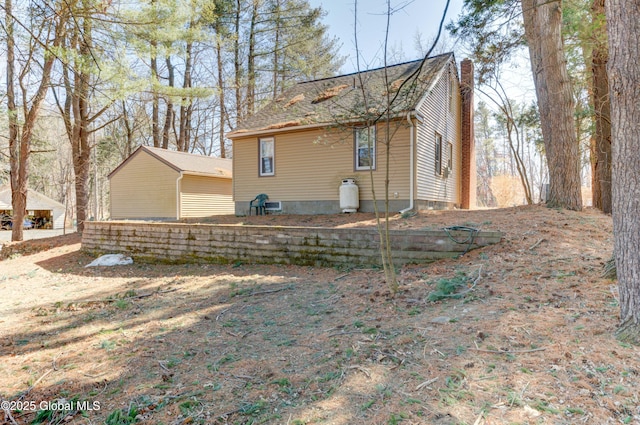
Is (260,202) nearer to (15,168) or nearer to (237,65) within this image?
(15,168)

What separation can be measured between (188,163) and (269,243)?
411 inches

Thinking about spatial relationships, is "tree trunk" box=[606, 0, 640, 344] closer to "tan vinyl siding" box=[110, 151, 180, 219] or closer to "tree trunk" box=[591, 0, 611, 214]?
"tree trunk" box=[591, 0, 611, 214]

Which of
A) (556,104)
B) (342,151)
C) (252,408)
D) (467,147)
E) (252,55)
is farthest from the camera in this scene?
(252,55)

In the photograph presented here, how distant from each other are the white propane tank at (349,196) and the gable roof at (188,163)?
25.0ft

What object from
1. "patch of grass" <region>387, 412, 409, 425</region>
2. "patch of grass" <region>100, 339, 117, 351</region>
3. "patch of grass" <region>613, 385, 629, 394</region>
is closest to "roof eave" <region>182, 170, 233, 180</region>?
"patch of grass" <region>100, 339, 117, 351</region>

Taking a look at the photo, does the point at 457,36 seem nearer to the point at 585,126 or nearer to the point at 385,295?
the point at 585,126

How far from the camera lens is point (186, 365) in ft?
9.34

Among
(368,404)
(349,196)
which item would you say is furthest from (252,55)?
(368,404)

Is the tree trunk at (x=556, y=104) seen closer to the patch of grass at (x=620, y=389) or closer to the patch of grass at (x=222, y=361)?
the patch of grass at (x=620, y=389)

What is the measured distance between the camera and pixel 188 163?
15227 mm

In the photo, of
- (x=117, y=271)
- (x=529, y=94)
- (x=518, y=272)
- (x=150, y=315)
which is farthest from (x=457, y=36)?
(x=117, y=271)

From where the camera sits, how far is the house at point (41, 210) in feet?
89.2

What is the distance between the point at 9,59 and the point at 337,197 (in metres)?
9.87

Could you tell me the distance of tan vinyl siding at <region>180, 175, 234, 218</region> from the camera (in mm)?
14570
